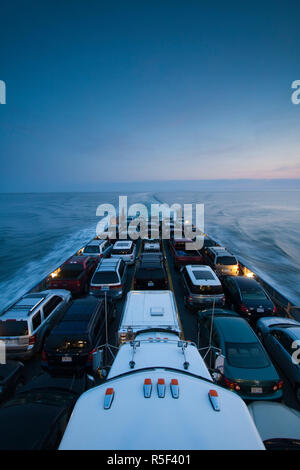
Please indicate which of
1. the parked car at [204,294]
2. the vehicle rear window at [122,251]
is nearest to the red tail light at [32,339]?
the parked car at [204,294]

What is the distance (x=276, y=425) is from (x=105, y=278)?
704 cm

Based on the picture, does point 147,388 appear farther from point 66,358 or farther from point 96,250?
point 96,250

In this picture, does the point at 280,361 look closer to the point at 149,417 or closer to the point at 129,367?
the point at 129,367

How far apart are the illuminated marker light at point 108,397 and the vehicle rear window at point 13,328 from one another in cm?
461

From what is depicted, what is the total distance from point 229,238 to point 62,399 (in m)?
35.0

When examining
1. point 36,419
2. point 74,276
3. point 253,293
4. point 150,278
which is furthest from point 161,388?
point 74,276

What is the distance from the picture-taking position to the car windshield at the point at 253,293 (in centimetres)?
817

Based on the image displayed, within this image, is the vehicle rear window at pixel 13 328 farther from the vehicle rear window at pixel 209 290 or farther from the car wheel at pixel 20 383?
the vehicle rear window at pixel 209 290

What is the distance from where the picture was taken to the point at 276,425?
362 centimetres

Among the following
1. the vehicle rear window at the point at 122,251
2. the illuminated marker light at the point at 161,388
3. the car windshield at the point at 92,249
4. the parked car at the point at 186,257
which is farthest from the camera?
the car windshield at the point at 92,249

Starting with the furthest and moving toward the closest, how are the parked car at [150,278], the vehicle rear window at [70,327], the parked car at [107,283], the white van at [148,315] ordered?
the parked car at [107,283] < the parked car at [150,278] < the vehicle rear window at [70,327] < the white van at [148,315]

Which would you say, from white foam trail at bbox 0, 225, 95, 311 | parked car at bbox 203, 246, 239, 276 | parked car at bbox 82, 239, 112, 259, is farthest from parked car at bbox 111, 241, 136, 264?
white foam trail at bbox 0, 225, 95, 311
